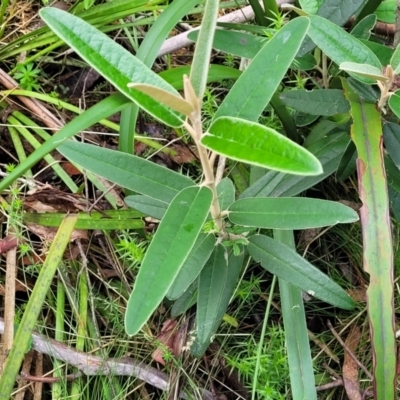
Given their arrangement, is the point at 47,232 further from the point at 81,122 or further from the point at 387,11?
the point at 387,11

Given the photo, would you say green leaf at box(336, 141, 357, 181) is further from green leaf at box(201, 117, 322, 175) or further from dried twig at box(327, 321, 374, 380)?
green leaf at box(201, 117, 322, 175)

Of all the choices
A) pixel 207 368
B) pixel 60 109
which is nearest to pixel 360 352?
pixel 207 368

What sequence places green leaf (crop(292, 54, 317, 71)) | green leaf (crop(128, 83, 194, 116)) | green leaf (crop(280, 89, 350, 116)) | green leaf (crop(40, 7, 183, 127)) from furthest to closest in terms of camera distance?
green leaf (crop(292, 54, 317, 71))
green leaf (crop(280, 89, 350, 116))
green leaf (crop(40, 7, 183, 127))
green leaf (crop(128, 83, 194, 116))

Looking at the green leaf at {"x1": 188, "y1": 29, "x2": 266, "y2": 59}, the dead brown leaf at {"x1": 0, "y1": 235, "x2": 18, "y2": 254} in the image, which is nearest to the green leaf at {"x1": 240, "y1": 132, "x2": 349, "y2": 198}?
the green leaf at {"x1": 188, "y1": 29, "x2": 266, "y2": 59}

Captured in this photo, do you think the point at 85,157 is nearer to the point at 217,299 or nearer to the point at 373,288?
the point at 217,299

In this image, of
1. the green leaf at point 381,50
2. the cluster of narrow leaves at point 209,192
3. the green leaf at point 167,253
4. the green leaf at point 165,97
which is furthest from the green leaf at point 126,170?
the green leaf at point 381,50

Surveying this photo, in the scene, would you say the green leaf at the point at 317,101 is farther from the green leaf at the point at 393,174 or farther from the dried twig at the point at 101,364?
the dried twig at the point at 101,364
